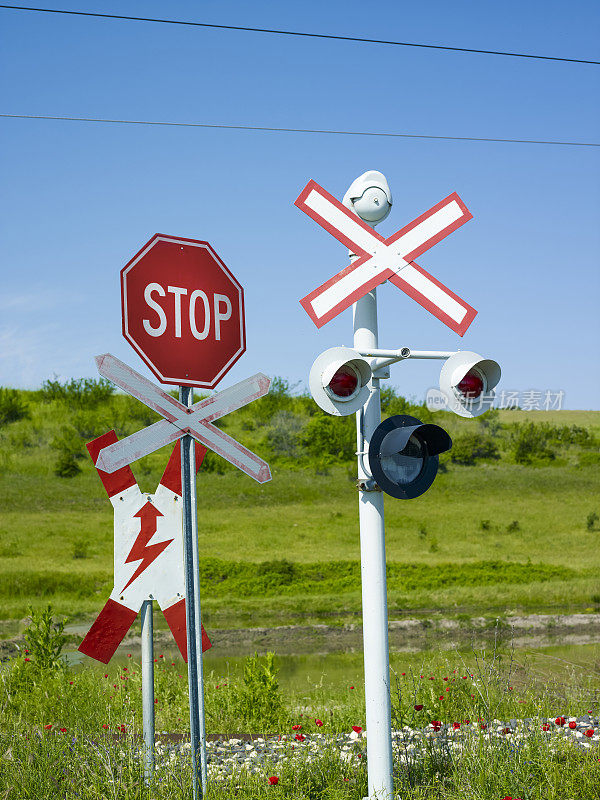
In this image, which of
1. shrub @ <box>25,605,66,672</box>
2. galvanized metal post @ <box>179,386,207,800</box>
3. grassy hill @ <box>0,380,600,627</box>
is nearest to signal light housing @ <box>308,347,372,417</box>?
galvanized metal post @ <box>179,386,207,800</box>

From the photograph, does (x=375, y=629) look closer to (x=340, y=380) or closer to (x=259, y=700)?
(x=340, y=380)

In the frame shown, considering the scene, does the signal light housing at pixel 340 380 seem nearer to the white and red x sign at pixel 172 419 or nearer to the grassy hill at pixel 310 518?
the white and red x sign at pixel 172 419

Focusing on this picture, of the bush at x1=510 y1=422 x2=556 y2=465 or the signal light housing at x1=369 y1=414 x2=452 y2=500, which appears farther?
the bush at x1=510 y1=422 x2=556 y2=465

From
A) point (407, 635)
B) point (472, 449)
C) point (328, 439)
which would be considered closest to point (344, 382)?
point (407, 635)

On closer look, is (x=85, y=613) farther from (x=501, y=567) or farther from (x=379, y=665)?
(x=379, y=665)

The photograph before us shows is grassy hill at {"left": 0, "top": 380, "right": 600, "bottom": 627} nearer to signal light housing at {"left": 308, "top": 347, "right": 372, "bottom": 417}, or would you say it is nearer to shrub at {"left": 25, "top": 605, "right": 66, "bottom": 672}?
shrub at {"left": 25, "top": 605, "right": 66, "bottom": 672}

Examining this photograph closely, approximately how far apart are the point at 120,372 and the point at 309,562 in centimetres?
1742

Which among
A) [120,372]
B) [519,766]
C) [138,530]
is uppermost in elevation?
[120,372]

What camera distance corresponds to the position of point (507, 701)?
5297 mm

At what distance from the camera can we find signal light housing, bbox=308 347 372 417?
3.00m

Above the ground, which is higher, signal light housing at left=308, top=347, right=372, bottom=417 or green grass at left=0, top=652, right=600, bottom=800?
signal light housing at left=308, top=347, right=372, bottom=417

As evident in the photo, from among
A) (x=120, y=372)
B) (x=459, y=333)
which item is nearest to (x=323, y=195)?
(x=459, y=333)

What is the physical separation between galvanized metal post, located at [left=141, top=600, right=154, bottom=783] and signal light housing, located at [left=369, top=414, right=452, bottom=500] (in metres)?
1.36

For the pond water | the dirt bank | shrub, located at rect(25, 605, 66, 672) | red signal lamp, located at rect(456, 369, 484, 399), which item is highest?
red signal lamp, located at rect(456, 369, 484, 399)
